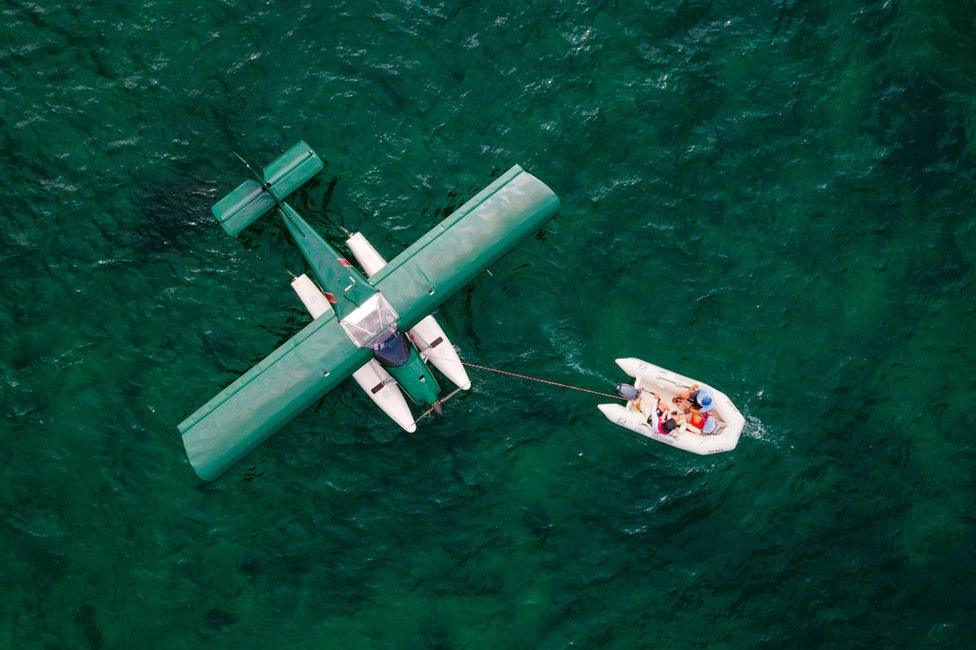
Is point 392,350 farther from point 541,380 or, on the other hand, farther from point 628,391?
point 628,391

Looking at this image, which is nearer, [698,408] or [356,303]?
[356,303]

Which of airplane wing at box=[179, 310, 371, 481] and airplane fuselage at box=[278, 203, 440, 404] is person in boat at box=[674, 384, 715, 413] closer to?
airplane fuselage at box=[278, 203, 440, 404]

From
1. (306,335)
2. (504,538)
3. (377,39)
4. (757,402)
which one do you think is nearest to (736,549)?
(757,402)

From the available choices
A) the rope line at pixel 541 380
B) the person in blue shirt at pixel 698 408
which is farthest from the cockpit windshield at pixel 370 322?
the person in blue shirt at pixel 698 408

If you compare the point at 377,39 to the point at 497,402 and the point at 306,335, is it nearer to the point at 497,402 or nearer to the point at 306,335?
the point at 306,335

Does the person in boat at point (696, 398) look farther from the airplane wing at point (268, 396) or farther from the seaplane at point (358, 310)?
the airplane wing at point (268, 396)

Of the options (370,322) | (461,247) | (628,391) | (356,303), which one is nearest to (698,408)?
(628,391)

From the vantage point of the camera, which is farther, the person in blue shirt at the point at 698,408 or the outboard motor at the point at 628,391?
the outboard motor at the point at 628,391
